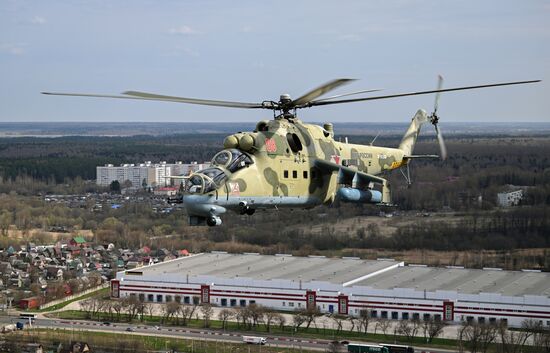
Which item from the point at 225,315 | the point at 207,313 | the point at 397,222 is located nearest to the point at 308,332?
the point at 225,315

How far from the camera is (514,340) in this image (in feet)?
124

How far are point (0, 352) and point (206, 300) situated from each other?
11204 millimetres

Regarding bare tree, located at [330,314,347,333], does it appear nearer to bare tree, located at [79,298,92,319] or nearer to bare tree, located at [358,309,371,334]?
bare tree, located at [358,309,371,334]

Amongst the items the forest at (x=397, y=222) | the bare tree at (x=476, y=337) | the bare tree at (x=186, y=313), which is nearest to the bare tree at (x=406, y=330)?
the bare tree at (x=476, y=337)

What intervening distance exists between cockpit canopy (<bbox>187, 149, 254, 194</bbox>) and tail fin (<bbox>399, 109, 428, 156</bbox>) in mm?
7112

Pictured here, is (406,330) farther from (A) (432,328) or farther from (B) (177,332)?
(B) (177,332)

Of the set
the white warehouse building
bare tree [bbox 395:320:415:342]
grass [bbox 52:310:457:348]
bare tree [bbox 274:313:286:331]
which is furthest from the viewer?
the white warehouse building

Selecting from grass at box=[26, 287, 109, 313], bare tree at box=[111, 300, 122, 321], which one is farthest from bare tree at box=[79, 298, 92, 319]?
grass at box=[26, 287, 109, 313]

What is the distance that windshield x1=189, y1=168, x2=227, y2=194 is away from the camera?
62.8 feet

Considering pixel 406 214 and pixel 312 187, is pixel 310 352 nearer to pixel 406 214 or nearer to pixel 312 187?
pixel 312 187

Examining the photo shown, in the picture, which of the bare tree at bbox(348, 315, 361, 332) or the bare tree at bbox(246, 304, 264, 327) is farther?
the bare tree at bbox(246, 304, 264, 327)

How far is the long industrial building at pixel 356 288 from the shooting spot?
41.8 m

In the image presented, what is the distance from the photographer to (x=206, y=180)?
19.2m

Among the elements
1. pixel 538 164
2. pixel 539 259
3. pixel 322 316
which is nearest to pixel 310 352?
pixel 322 316
